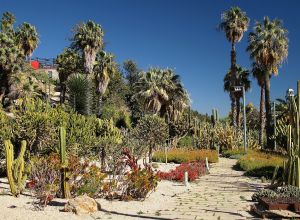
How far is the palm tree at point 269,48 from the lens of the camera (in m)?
37.0

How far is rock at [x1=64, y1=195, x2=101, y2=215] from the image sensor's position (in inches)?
411

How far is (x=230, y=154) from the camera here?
32531mm

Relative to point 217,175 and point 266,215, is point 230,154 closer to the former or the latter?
point 217,175

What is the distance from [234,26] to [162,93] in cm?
1033

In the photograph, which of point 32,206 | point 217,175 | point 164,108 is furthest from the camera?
point 164,108

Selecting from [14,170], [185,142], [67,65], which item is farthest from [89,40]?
[14,170]

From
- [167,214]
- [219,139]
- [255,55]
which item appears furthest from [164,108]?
[167,214]

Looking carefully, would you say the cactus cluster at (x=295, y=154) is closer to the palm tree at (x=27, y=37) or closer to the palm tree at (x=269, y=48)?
the palm tree at (x=269, y=48)

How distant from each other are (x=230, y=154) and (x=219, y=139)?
4.01 meters

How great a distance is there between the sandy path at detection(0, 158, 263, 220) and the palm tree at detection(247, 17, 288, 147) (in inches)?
866

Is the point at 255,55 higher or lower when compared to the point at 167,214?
higher

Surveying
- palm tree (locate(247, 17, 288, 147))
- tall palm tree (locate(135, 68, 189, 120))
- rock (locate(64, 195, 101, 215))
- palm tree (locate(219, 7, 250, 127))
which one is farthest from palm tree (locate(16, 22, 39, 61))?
rock (locate(64, 195, 101, 215))

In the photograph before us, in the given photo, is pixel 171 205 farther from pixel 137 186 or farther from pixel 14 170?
pixel 14 170

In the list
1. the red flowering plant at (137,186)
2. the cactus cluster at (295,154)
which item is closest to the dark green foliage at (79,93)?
the red flowering plant at (137,186)
